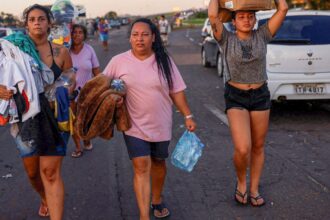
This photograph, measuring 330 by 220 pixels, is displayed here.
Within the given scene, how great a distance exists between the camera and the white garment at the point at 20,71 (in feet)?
12.6

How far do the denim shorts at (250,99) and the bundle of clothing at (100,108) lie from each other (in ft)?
3.63

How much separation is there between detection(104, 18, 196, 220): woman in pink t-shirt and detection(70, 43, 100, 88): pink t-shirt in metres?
2.37

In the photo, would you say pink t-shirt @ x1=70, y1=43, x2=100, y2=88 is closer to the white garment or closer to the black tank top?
the black tank top

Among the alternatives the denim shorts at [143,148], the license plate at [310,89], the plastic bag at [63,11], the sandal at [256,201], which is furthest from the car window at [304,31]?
the denim shorts at [143,148]

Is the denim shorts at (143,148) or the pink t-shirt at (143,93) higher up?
the pink t-shirt at (143,93)

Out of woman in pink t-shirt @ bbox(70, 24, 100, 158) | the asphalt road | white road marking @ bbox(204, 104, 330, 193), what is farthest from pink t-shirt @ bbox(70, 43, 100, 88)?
white road marking @ bbox(204, 104, 330, 193)

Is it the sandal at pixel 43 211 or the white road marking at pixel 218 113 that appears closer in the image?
the sandal at pixel 43 211

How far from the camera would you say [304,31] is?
332 inches

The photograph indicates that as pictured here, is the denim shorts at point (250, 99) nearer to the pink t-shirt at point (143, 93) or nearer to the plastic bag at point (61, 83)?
the pink t-shirt at point (143, 93)

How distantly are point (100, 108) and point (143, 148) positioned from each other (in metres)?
0.48

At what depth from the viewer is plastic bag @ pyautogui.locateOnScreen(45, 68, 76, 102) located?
4.09 m

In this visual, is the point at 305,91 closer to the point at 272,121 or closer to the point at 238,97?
the point at 272,121

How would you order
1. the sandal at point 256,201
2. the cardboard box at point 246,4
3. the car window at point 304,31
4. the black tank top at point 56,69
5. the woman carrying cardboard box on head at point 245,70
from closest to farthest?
the black tank top at point 56,69 < the cardboard box at point 246,4 < the woman carrying cardboard box on head at point 245,70 < the sandal at point 256,201 < the car window at point 304,31

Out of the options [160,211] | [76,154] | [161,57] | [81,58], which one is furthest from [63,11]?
[160,211]
